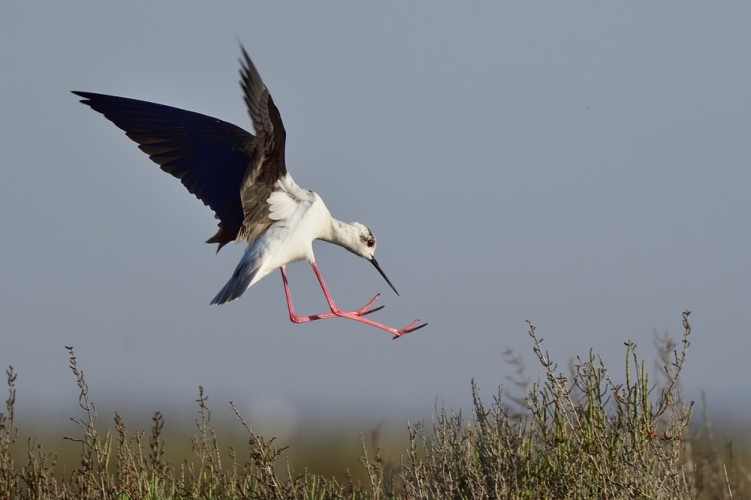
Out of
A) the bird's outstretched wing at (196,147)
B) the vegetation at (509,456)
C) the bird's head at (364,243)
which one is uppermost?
the bird's outstretched wing at (196,147)

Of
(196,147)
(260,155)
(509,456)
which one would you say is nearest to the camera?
(509,456)

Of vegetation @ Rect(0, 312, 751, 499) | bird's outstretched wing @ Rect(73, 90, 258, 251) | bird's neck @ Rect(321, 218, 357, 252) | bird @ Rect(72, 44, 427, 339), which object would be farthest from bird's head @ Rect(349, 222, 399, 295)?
vegetation @ Rect(0, 312, 751, 499)

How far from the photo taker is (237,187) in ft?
22.8

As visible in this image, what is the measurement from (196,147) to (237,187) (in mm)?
352

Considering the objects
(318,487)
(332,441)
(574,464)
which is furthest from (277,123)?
(332,441)

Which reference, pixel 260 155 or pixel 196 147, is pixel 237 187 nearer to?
pixel 196 147

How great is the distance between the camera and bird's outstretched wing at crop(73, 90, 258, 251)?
22.3 ft

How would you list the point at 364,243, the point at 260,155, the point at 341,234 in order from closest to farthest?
the point at 260,155 < the point at 341,234 < the point at 364,243

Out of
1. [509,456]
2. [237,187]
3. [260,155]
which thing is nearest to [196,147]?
[237,187]

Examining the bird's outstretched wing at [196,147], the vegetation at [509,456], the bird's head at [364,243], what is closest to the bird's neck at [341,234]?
the bird's head at [364,243]

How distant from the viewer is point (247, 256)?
6617mm

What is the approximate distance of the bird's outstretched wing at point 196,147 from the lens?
680cm

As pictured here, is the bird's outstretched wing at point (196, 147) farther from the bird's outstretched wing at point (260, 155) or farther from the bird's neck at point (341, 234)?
A: the bird's neck at point (341, 234)

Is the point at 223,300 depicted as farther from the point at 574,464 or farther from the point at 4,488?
the point at 574,464
